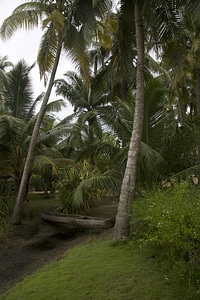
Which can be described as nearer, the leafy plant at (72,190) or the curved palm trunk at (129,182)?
the curved palm trunk at (129,182)

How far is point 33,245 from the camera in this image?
342 inches

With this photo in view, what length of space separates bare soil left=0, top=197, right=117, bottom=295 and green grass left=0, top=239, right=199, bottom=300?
80 centimetres

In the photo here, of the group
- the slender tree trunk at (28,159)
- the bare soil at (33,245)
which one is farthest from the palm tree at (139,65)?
the slender tree trunk at (28,159)

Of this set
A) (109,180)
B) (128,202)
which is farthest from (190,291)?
(109,180)

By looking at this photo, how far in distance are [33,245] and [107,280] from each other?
423 centimetres

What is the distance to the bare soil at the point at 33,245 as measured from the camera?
6.63m

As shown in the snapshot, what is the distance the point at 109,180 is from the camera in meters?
8.44

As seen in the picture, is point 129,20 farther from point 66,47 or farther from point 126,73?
point 66,47

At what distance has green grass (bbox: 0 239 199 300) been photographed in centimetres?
444

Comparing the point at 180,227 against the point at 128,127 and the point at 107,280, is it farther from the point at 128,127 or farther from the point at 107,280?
the point at 128,127

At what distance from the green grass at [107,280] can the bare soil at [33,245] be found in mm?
797

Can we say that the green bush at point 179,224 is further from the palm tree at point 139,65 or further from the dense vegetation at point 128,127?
the palm tree at point 139,65

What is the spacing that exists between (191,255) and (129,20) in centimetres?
681

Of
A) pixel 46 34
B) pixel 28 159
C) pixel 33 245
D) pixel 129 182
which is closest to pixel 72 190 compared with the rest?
pixel 28 159
